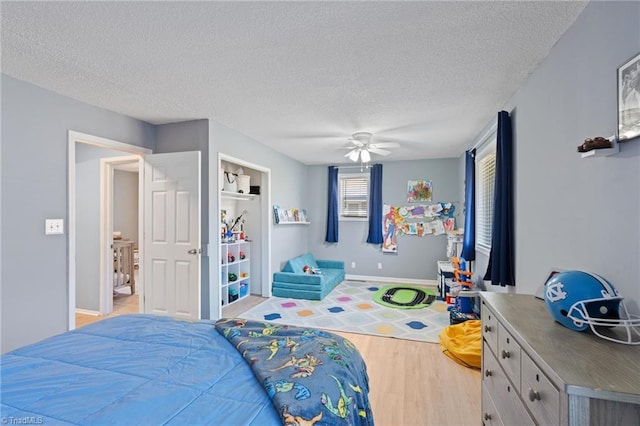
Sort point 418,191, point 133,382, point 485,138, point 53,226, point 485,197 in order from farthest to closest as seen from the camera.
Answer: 1. point 418,191
2. point 485,197
3. point 485,138
4. point 53,226
5. point 133,382

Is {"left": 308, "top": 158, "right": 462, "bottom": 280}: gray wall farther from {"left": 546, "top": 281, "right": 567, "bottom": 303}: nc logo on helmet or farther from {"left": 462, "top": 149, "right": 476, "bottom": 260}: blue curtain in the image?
{"left": 546, "top": 281, "right": 567, "bottom": 303}: nc logo on helmet

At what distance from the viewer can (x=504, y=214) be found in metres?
2.59

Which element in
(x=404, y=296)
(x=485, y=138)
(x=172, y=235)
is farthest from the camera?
(x=404, y=296)

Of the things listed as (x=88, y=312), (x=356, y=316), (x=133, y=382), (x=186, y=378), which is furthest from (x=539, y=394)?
(x=88, y=312)

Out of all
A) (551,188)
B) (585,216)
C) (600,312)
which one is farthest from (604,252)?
(551,188)

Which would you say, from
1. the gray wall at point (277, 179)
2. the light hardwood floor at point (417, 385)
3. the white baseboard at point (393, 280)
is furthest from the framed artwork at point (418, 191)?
the light hardwood floor at point (417, 385)

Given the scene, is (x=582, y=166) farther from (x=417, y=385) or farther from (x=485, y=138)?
(x=485, y=138)

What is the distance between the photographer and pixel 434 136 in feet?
13.3

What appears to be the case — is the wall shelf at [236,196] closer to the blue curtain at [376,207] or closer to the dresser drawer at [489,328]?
the blue curtain at [376,207]

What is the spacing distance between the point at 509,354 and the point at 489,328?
0.34 meters

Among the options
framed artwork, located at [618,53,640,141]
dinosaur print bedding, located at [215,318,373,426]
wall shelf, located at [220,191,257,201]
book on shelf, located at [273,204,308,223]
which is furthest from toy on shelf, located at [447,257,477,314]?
wall shelf, located at [220,191,257,201]

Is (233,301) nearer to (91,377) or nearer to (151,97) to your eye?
(151,97)

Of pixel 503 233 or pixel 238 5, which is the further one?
pixel 503 233

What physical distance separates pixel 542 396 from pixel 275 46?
216 cm
